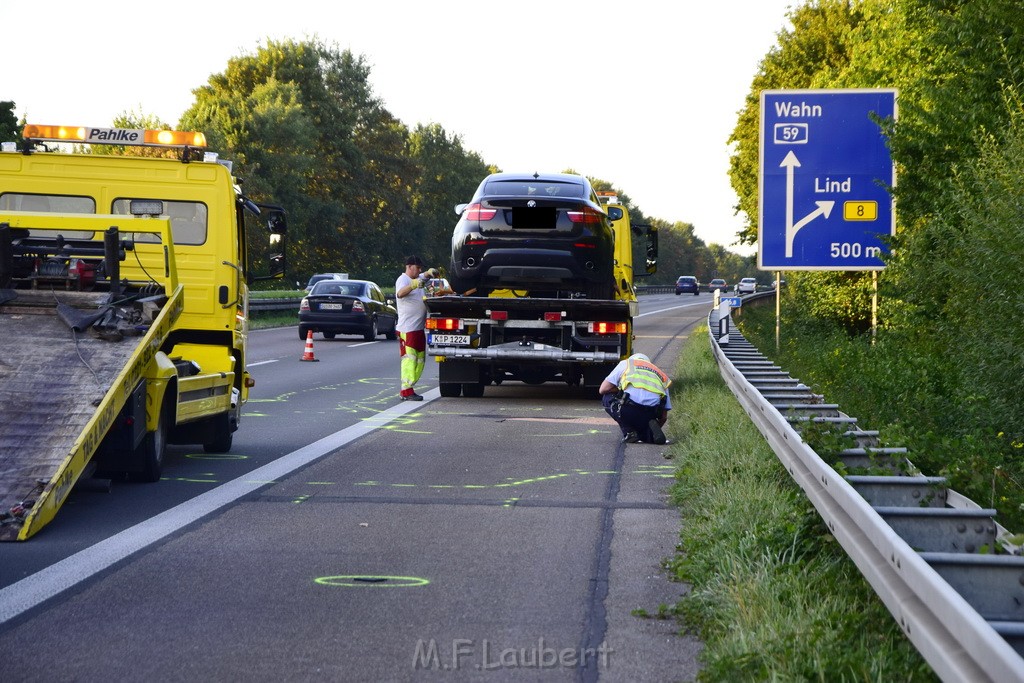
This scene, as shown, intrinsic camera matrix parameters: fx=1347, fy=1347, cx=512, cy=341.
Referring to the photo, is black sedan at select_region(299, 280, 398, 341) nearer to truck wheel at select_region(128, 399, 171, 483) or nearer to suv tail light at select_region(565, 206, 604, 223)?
A: suv tail light at select_region(565, 206, 604, 223)

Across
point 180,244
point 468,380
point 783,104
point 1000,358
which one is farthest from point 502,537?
point 783,104

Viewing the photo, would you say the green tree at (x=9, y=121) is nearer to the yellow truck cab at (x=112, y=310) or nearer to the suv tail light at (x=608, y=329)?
the suv tail light at (x=608, y=329)

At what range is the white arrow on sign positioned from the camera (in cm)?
1798

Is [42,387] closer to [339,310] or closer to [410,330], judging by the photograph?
[410,330]

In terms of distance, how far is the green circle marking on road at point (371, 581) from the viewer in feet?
20.6

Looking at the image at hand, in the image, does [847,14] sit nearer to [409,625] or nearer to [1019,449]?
[1019,449]

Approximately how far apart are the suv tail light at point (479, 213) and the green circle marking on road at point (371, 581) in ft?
32.4

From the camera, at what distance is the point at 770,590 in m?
5.47

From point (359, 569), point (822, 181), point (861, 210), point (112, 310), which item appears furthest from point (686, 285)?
point (359, 569)

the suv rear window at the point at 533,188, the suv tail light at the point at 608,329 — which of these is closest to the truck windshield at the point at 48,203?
the suv rear window at the point at 533,188

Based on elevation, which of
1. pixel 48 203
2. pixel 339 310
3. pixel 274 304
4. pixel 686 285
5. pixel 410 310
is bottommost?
pixel 686 285

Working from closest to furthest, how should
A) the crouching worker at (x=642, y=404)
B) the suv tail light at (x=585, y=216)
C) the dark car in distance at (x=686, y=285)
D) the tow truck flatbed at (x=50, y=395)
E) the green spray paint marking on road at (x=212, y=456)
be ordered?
the tow truck flatbed at (x=50, y=395)
the green spray paint marking on road at (x=212, y=456)
the crouching worker at (x=642, y=404)
the suv tail light at (x=585, y=216)
the dark car in distance at (x=686, y=285)

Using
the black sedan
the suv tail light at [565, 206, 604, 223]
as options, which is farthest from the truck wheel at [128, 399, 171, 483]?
the black sedan

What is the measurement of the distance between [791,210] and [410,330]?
17.8 ft
